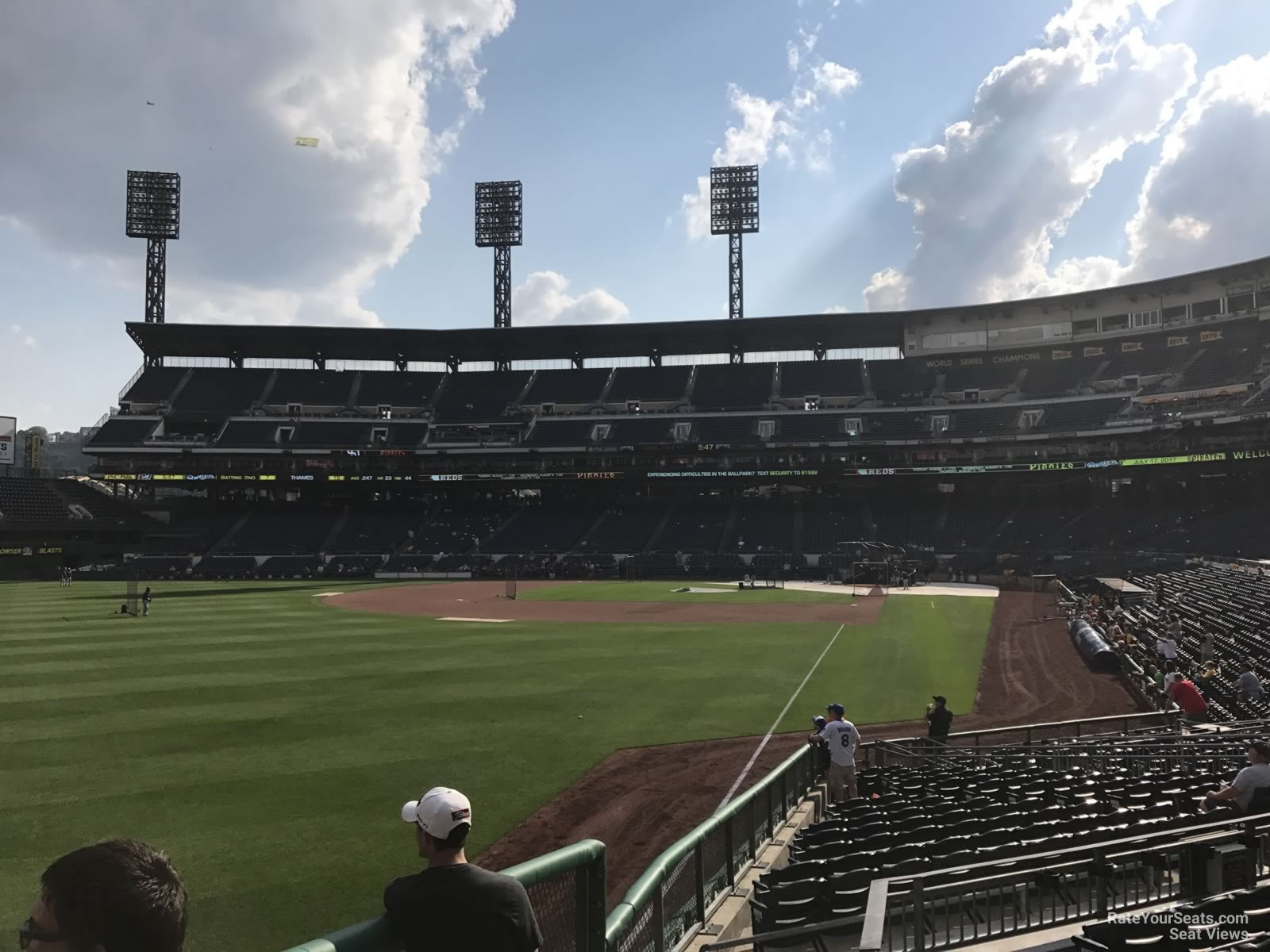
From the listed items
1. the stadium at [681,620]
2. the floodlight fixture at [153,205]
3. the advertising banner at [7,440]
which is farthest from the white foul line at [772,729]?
the floodlight fixture at [153,205]

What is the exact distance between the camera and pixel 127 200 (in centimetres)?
7769

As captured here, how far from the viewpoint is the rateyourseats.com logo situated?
477 cm

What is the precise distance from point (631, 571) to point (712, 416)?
21457mm

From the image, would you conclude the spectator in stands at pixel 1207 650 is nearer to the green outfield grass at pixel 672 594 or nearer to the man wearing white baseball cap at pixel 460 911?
the green outfield grass at pixel 672 594

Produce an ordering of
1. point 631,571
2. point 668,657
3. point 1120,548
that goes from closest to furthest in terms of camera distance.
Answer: point 668,657 < point 1120,548 < point 631,571

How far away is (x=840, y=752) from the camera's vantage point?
1205 cm

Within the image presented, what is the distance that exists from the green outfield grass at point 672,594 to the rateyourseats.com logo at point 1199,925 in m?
38.1

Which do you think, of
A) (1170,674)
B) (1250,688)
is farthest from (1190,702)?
(1170,674)

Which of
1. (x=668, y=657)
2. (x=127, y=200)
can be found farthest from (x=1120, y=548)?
(x=127, y=200)

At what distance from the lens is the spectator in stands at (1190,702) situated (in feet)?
52.5

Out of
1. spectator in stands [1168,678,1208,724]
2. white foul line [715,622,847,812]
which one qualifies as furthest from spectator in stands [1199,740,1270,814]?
spectator in stands [1168,678,1208,724]

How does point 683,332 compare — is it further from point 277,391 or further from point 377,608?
point 377,608

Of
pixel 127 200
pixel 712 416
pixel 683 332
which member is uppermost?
pixel 127 200

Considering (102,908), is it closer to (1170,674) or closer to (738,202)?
(1170,674)
